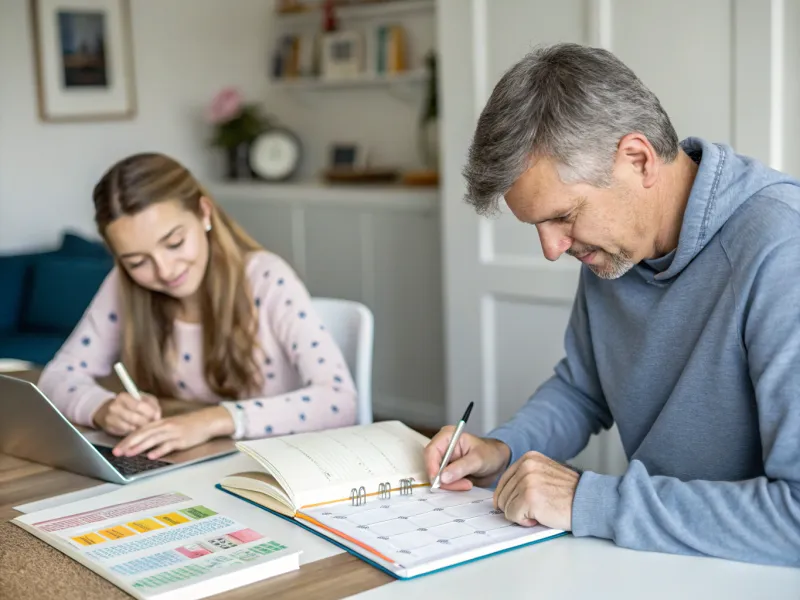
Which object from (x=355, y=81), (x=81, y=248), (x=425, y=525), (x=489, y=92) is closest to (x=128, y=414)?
(x=425, y=525)

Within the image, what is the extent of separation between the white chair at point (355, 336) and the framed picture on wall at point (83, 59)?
2870 millimetres

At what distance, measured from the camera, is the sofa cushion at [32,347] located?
3.89m

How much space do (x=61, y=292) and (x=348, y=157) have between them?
1433 mm

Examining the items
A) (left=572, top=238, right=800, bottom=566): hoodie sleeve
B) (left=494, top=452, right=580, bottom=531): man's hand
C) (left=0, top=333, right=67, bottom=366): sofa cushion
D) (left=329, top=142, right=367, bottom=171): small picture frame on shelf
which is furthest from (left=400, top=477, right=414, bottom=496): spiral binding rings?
(left=329, top=142, right=367, bottom=171): small picture frame on shelf

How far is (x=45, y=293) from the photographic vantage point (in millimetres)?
4203

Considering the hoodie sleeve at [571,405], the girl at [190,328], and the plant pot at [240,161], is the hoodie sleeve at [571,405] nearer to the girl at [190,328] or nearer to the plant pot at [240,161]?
the girl at [190,328]

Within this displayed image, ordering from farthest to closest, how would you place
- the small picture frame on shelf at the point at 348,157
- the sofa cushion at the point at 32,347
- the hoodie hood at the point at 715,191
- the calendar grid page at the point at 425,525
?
1. the small picture frame on shelf at the point at 348,157
2. the sofa cushion at the point at 32,347
3. the hoodie hood at the point at 715,191
4. the calendar grid page at the point at 425,525

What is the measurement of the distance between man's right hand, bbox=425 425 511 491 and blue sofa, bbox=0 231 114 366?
281 centimetres

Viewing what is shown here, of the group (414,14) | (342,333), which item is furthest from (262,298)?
(414,14)

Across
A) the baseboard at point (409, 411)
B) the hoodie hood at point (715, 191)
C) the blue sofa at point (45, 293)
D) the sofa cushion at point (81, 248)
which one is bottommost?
the baseboard at point (409, 411)

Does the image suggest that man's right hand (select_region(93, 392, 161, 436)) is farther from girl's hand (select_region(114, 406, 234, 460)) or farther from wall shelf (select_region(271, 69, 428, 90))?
wall shelf (select_region(271, 69, 428, 90))

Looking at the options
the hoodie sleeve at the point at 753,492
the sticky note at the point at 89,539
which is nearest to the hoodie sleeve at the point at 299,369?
the sticky note at the point at 89,539

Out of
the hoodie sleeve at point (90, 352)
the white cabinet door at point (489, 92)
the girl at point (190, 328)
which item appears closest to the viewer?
the girl at point (190, 328)

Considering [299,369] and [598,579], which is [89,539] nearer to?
[598,579]
